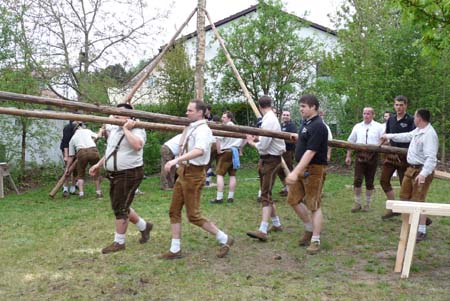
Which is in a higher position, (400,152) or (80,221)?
(400,152)

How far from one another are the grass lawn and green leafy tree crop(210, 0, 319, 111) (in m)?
9.66

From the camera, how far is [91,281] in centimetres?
538

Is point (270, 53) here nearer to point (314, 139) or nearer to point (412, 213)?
point (314, 139)

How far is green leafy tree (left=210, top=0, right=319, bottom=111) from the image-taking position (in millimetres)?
17953

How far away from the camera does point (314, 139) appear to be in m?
6.10

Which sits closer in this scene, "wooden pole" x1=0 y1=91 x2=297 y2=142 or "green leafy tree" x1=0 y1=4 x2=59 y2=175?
"wooden pole" x1=0 y1=91 x2=297 y2=142

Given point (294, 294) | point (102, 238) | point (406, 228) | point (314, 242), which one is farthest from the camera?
point (102, 238)

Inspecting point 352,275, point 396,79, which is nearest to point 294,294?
point 352,275

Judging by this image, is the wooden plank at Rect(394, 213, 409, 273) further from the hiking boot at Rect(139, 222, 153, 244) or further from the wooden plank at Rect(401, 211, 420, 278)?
the hiking boot at Rect(139, 222, 153, 244)

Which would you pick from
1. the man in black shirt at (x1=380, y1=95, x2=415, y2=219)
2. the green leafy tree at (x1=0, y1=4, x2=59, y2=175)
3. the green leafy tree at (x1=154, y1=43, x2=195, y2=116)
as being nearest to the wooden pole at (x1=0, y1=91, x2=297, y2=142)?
the man in black shirt at (x1=380, y1=95, x2=415, y2=219)

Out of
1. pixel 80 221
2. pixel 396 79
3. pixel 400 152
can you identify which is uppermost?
pixel 396 79

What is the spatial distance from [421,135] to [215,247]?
10.5 feet

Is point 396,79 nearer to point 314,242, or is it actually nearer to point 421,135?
point 421,135

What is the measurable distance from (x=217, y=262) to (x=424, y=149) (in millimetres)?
3166
